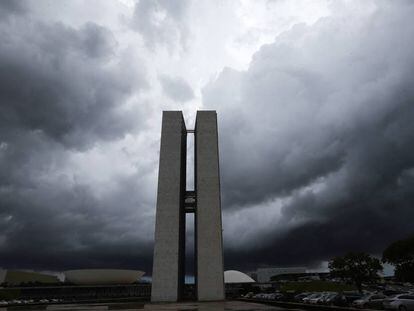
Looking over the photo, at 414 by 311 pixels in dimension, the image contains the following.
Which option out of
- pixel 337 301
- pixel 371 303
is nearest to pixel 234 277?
pixel 337 301

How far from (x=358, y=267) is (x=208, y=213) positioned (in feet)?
86.9

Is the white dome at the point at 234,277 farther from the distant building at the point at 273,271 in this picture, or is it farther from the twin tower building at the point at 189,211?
the twin tower building at the point at 189,211

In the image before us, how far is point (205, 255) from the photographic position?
50000 mm

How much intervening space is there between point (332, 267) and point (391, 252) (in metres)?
18.6

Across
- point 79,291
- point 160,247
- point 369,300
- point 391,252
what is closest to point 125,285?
point 79,291

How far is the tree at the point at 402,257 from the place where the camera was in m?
44.3

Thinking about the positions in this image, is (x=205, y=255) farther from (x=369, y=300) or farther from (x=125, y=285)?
(x=125, y=285)

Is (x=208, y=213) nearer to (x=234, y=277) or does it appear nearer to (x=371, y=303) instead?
(x=371, y=303)

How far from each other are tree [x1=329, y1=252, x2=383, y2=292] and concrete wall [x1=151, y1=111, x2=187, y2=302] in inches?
1011

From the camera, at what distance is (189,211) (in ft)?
194

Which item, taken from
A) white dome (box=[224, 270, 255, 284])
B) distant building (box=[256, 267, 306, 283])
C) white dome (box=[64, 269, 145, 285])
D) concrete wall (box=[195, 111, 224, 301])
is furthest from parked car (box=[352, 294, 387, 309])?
distant building (box=[256, 267, 306, 283])

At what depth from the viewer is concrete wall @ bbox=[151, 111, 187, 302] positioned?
48281mm

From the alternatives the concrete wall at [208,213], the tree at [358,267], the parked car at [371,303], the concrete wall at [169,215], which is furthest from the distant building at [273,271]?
the parked car at [371,303]

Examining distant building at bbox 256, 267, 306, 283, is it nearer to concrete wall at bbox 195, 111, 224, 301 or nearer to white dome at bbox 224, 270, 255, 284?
white dome at bbox 224, 270, 255, 284
